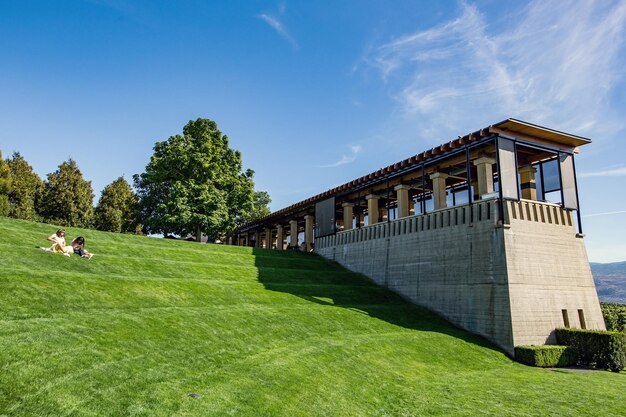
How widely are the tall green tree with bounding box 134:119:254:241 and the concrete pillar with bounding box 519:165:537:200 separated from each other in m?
27.7

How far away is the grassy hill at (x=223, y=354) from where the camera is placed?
855cm

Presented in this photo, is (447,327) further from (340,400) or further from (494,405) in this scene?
(340,400)

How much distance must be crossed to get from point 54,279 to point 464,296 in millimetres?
19880

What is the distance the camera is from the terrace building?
2109 centimetres

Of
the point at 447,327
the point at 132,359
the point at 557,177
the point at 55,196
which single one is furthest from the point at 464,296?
the point at 55,196

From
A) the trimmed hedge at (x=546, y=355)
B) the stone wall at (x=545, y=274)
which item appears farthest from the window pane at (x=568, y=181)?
the trimmed hedge at (x=546, y=355)

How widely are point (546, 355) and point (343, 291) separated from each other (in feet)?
38.2

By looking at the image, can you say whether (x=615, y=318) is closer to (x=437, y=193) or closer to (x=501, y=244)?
(x=501, y=244)

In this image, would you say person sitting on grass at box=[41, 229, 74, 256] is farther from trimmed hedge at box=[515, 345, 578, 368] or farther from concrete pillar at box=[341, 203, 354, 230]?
concrete pillar at box=[341, 203, 354, 230]

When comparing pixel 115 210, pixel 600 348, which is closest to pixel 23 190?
pixel 115 210

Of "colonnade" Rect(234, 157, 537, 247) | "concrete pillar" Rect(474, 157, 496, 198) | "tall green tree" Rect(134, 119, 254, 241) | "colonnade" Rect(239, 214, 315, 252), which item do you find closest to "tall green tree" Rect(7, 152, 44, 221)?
"tall green tree" Rect(134, 119, 254, 241)

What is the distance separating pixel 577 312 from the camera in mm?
22438

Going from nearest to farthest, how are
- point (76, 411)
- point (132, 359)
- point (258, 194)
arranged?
point (76, 411) < point (132, 359) < point (258, 194)

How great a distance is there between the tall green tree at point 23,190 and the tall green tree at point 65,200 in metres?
1.50
